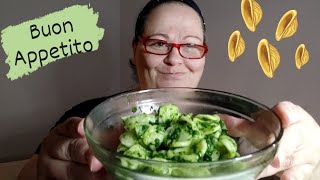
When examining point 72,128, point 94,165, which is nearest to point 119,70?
point 72,128

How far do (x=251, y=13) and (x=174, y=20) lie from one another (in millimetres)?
555

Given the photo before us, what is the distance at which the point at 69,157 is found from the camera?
0.54 m

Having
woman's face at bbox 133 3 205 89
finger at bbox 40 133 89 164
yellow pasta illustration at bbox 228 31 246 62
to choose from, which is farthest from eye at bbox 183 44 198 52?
yellow pasta illustration at bbox 228 31 246 62

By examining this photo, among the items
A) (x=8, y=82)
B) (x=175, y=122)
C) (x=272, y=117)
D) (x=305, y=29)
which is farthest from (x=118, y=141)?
(x=8, y=82)

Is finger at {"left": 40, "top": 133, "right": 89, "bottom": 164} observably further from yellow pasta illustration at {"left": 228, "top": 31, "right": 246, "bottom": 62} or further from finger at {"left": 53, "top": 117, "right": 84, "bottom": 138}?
yellow pasta illustration at {"left": 228, "top": 31, "right": 246, "bottom": 62}

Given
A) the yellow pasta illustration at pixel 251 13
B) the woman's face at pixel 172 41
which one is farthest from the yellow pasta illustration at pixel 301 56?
the woman's face at pixel 172 41

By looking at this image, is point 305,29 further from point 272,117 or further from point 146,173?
point 146,173

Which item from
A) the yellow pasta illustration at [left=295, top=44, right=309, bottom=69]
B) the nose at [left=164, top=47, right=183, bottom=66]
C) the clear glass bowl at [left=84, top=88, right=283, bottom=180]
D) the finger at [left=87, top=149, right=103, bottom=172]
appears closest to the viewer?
the clear glass bowl at [left=84, top=88, right=283, bottom=180]

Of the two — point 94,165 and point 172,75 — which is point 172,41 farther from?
point 94,165

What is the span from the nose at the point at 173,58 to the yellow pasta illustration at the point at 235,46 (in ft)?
1.92

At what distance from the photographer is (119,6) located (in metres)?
1.82

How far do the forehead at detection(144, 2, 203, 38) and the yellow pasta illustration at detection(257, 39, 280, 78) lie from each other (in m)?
0.49

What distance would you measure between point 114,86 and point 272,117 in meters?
1.51

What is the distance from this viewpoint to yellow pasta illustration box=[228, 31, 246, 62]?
4.93 feet
